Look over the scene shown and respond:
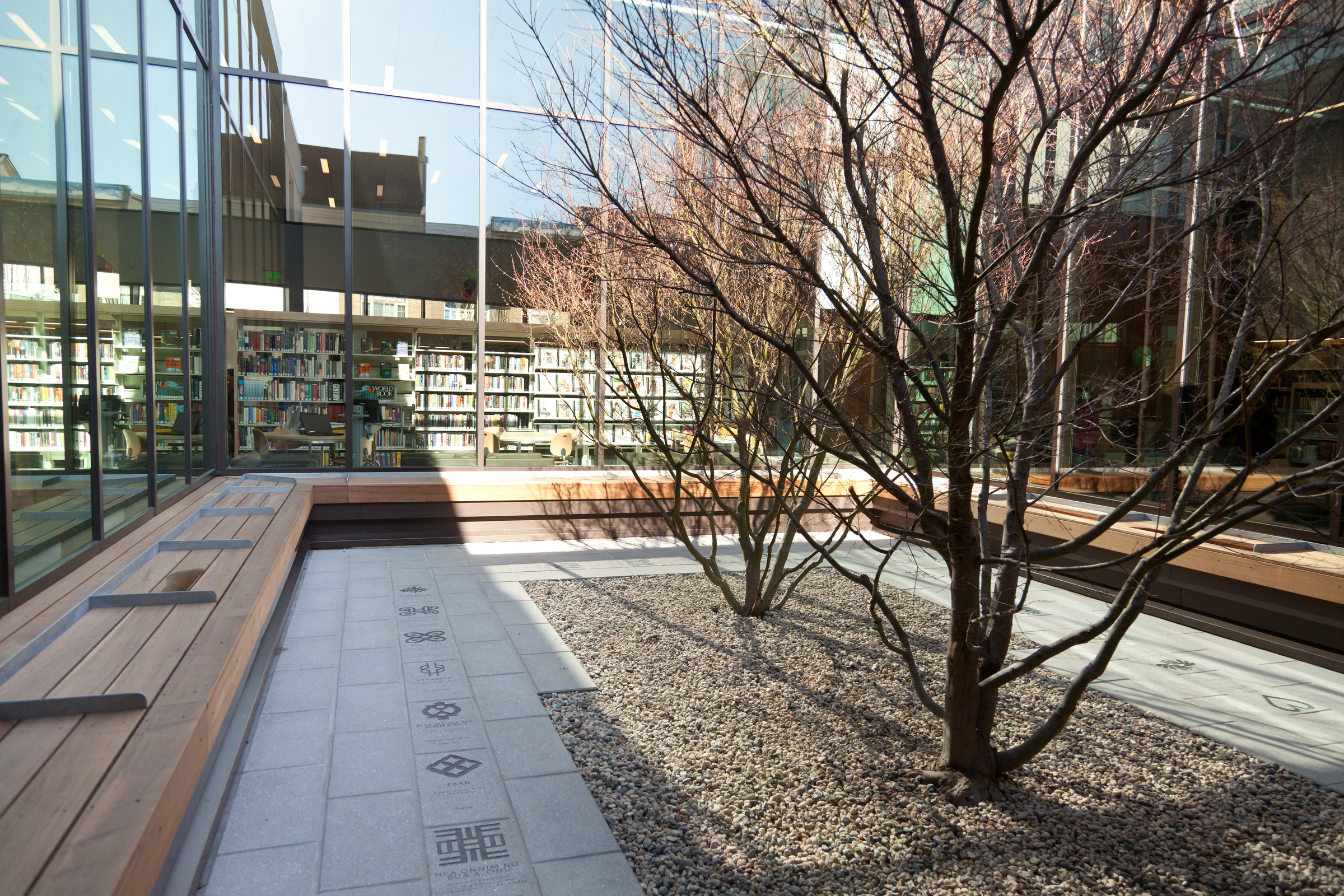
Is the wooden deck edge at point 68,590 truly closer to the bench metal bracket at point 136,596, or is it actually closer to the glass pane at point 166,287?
the bench metal bracket at point 136,596

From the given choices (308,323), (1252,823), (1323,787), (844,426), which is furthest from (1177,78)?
(308,323)

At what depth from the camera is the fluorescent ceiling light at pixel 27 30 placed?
102 inches

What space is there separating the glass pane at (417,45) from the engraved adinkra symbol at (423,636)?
551 cm

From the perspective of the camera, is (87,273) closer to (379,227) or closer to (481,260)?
(379,227)

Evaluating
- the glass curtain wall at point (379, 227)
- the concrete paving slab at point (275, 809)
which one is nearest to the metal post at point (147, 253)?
the concrete paving slab at point (275, 809)

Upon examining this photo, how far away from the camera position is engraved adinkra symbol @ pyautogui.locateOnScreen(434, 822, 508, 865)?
7.19 feet

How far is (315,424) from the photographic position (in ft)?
24.6

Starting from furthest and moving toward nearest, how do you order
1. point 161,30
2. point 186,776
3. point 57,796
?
point 161,30
point 186,776
point 57,796

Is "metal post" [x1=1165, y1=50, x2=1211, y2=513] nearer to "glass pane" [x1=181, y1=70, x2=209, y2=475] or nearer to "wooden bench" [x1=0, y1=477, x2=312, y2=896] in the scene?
"wooden bench" [x1=0, y1=477, x2=312, y2=896]

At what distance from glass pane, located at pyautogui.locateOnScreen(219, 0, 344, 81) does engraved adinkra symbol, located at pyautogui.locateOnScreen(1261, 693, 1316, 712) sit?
796 cm

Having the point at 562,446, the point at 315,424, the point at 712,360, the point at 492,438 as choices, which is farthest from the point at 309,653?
the point at 562,446

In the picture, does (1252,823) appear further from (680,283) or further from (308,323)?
(308,323)

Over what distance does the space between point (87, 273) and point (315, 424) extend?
433cm

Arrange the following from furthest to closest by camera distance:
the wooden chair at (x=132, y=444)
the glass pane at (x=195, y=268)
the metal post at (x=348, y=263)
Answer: the metal post at (x=348, y=263)
the glass pane at (x=195, y=268)
the wooden chair at (x=132, y=444)
